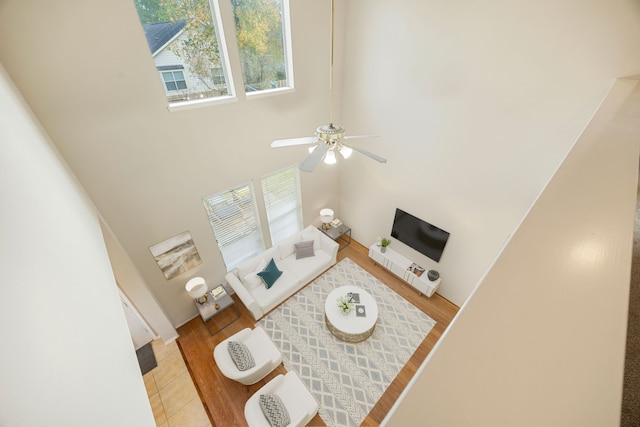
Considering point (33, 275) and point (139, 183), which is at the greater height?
point (33, 275)

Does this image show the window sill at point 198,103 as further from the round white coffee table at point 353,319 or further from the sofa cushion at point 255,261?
the round white coffee table at point 353,319

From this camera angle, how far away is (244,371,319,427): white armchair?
303 centimetres

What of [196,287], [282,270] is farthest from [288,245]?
[196,287]

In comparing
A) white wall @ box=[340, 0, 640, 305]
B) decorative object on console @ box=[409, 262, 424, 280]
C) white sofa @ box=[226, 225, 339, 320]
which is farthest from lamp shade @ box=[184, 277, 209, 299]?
decorative object on console @ box=[409, 262, 424, 280]

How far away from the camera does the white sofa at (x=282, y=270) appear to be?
463cm

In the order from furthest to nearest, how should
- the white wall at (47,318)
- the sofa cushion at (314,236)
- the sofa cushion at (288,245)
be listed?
the sofa cushion at (314,236), the sofa cushion at (288,245), the white wall at (47,318)

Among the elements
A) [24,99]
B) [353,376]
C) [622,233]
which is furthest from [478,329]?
[353,376]

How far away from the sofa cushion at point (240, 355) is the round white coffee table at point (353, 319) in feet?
4.55

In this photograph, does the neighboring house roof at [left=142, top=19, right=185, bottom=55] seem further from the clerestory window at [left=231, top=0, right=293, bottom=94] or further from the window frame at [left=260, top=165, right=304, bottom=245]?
the window frame at [left=260, top=165, right=304, bottom=245]

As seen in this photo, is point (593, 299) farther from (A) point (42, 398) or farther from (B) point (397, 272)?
(B) point (397, 272)

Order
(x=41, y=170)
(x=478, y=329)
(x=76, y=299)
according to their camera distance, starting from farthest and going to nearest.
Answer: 1. (x=41, y=170)
2. (x=76, y=299)
3. (x=478, y=329)

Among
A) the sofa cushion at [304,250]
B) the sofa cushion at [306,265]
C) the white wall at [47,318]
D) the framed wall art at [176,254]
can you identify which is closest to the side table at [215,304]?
the framed wall art at [176,254]

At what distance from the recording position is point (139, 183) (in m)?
3.32

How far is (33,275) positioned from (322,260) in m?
4.70
